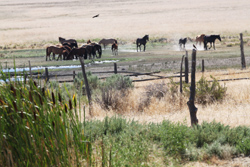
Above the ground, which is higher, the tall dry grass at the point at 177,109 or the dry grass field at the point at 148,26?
the dry grass field at the point at 148,26

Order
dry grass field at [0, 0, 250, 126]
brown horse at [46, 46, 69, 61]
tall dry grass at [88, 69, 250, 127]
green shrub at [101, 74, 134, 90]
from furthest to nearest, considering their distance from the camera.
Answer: brown horse at [46, 46, 69, 61] < green shrub at [101, 74, 134, 90] < dry grass field at [0, 0, 250, 126] < tall dry grass at [88, 69, 250, 127]

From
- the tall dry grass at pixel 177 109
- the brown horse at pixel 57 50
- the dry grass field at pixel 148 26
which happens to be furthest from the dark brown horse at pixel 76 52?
the tall dry grass at pixel 177 109

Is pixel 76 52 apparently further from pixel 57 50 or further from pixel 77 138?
pixel 77 138

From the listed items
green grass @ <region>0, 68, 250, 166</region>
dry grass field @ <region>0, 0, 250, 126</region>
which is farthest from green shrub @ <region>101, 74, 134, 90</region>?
green grass @ <region>0, 68, 250, 166</region>

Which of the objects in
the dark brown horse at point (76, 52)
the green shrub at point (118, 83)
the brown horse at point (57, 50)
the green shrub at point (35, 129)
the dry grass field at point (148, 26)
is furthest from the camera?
the brown horse at point (57, 50)

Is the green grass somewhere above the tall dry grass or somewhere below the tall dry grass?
above

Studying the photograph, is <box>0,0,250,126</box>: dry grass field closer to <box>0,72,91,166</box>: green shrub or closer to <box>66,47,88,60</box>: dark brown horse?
<box>66,47,88,60</box>: dark brown horse

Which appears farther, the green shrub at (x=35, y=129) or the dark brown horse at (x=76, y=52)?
the dark brown horse at (x=76, y=52)

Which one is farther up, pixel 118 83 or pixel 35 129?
pixel 35 129

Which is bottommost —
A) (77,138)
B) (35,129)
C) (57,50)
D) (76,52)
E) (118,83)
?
(118,83)

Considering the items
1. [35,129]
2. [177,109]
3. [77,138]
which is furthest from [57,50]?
[35,129]

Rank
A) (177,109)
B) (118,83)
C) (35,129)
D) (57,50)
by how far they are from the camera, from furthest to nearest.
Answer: (57,50), (118,83), (177,109), (35,129)

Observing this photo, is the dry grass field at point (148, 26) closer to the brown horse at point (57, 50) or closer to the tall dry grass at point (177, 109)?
the tall dry grass at point (177, 109)

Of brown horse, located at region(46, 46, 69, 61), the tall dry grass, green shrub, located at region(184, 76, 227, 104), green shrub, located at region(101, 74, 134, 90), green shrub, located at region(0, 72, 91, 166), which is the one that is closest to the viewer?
green shrub, located at region(0, 72, 91, 166)
